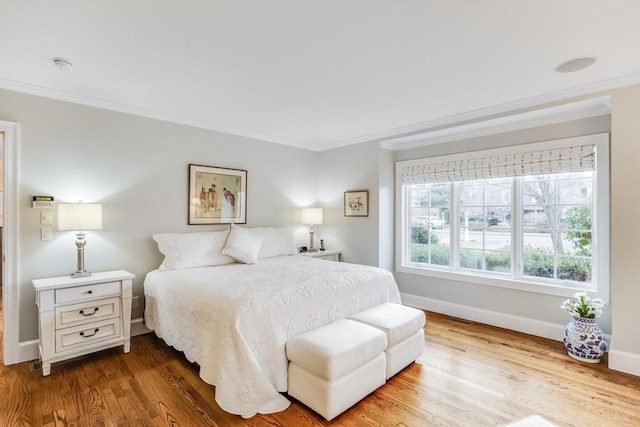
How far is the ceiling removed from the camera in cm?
179

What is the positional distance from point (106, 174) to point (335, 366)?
2.95 m

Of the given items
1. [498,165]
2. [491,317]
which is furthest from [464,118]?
[491,317]

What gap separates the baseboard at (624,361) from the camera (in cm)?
257

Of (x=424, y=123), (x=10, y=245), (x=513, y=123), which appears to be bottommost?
(x=10, y=245)

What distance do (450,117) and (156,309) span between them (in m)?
3.76

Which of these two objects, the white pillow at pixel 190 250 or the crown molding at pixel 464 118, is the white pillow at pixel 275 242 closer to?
the white pillow at pixel 190 250

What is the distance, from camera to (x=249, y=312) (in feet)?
6.84

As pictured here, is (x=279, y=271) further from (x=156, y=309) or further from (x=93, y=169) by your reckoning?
(x=93, y=169)

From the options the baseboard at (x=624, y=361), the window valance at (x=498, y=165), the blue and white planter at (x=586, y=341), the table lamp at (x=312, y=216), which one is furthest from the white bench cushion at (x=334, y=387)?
the table lamp at (x=312, y=216)

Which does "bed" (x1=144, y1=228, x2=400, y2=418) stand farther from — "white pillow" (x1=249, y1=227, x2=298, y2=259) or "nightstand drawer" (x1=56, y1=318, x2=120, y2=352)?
"white pillow" (x1=249, y1=227, x2=298, y2=259)

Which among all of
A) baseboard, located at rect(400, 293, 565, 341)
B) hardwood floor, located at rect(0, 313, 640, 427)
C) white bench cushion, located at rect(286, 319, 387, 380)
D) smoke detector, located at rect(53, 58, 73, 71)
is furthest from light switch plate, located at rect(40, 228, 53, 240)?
baseboard, located at rect(400, 293, 565, 341)

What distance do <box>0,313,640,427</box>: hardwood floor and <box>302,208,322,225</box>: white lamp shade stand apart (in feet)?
8.38

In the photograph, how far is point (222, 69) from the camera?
250 centimetres

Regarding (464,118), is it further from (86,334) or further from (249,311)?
(86,334)
